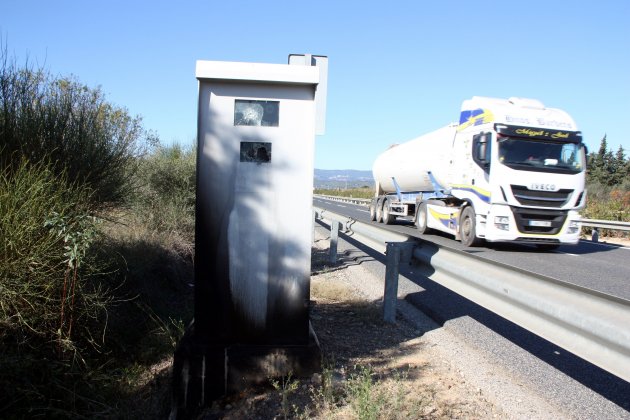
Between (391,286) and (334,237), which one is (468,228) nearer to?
(334,237)

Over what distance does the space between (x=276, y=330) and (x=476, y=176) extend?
911cm

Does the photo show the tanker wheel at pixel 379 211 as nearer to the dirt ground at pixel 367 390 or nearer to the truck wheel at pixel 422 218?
the truck wheel at pixel 422 218

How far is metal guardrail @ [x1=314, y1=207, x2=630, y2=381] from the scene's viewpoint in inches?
106

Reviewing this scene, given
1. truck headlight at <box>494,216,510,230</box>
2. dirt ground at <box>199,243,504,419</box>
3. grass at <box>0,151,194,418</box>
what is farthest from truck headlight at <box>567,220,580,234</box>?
grass at <box>0,151,194,418</box>

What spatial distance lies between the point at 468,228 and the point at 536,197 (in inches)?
73.0

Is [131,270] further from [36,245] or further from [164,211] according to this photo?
[164,211]

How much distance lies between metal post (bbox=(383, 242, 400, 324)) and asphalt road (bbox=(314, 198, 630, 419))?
277mm

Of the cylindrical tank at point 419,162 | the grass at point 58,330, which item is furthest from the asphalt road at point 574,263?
the grass at point 58,330

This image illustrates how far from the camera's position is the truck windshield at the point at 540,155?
37.2 ft

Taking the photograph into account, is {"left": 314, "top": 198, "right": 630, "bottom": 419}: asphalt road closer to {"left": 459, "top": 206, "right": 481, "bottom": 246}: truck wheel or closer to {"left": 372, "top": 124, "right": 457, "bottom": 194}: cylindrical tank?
{"left": 459, "top": 206, "right": 481, "bottom": 246}: truck wheel

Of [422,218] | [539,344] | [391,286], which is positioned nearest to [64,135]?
[391,286]

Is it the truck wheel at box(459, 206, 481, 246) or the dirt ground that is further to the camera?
the truck wheel at box(459, 206, 481, 246)

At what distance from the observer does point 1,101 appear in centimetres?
542

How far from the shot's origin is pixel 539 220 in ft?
37.7
